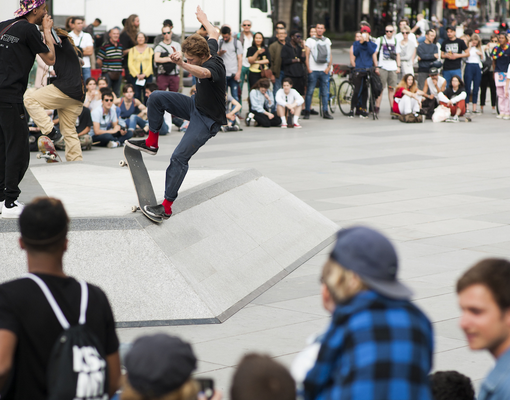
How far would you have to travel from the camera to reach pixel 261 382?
6.14 ft

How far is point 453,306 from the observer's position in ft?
18.7

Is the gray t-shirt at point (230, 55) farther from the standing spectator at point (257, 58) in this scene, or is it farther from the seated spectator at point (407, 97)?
the seated spectator at point (407, 97)

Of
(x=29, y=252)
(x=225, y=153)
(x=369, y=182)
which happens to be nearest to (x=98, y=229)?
(x=29, y=252)

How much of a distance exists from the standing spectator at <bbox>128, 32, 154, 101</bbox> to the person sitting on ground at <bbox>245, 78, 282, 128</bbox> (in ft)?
7.96

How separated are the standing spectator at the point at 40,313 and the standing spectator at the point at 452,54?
728 inches

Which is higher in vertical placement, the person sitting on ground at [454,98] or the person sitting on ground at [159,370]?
the person sitting on ground at [159,370]

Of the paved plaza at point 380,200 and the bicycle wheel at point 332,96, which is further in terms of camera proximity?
the bicycle wheel at point 332,96

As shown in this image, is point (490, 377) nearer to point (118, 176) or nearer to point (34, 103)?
point (118, 176)

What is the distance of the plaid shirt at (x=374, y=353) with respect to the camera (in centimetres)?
194

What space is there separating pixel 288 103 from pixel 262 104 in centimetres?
61

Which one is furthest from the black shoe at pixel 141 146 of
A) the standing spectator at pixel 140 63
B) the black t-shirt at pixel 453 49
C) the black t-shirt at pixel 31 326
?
the black t-shirt at pixel 453 49

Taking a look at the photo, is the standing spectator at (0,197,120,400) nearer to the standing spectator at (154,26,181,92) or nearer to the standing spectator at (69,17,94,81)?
the standing spectator at (69,17,94,81)

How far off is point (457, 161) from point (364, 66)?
6.63m

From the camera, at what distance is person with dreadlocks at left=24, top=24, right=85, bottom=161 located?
8852 millimetres
